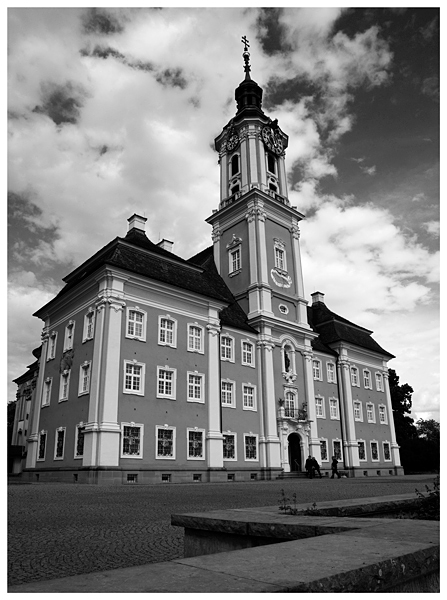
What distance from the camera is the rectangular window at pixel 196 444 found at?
1184 inches

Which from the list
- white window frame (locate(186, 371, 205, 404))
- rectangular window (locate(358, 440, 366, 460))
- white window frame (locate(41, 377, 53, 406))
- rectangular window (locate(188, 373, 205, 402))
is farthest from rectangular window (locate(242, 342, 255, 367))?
rectangular window (locate(358, 440, 366, 460))

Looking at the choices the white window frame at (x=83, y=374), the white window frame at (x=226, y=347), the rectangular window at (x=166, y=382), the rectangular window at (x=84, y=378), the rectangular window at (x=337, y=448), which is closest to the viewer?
the white window frame at (x=83, y=374)

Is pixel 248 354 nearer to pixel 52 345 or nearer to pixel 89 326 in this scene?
pixel 89 326

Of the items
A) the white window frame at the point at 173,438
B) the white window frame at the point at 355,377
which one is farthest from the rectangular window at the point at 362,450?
the white window frame at the point at 173,438

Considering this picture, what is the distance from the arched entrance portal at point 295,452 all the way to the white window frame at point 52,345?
17.8 metres

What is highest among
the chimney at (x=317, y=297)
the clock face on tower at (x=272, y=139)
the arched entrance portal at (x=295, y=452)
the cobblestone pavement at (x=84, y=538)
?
the clock face on tower at (x=272, y=139)

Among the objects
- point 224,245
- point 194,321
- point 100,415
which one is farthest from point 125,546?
point 224,245

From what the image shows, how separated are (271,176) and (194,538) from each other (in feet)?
139

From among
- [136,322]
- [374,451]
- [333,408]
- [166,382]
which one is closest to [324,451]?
[333,408]

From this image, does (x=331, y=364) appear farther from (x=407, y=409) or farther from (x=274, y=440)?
(x=407, y=409)

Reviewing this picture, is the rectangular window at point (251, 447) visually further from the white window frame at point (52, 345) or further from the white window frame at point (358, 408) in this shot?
the white window frame at point (358, 408)

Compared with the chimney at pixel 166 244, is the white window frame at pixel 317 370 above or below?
below

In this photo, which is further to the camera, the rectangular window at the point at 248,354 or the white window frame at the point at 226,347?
the rectangular window at the point at 248,354

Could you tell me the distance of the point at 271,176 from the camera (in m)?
45.0
